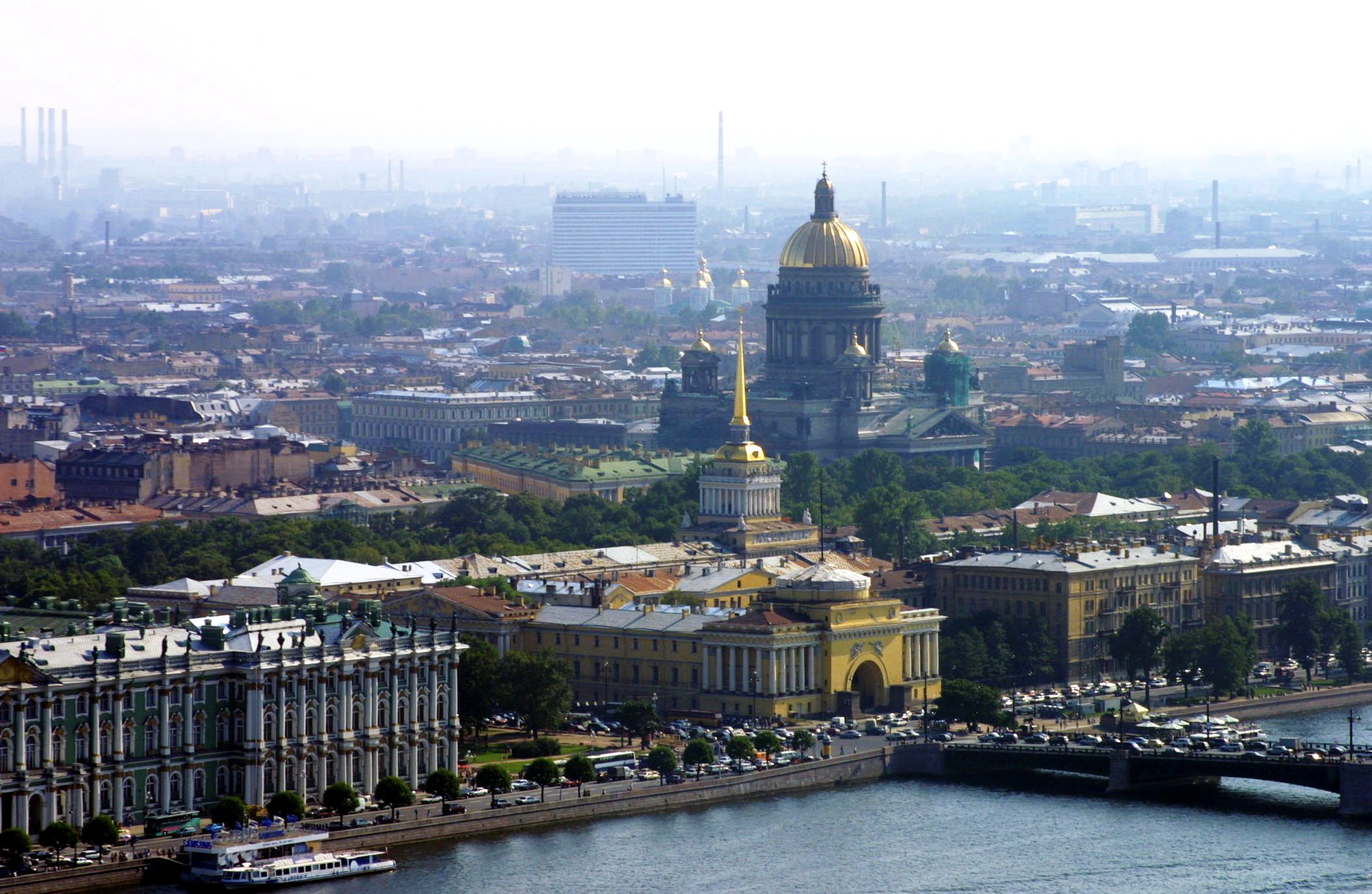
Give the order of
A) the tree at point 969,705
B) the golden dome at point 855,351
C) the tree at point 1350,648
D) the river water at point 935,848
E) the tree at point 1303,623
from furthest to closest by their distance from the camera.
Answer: the golden dome at point 855,351 < the tree at point 1303,623 < the tree at point 1350,648 < the tree at point 969,705 < the river water at point 935,848

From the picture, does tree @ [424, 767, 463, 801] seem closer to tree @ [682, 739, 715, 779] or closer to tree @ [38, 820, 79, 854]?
tree @ [682, 739, 715, 779]

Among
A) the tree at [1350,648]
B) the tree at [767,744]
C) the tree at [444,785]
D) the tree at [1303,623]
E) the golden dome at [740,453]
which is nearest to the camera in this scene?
the tree at [444,785]

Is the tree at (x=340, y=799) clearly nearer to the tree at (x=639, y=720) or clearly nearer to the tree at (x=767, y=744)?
the tree at (x=639, y=720)

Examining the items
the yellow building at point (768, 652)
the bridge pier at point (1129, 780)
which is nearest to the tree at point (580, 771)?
the yellow building at point (768, 652)

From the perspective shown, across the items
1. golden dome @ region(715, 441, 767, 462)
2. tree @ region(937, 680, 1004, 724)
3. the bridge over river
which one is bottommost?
the bridge over river

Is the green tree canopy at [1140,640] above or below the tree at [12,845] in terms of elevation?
above

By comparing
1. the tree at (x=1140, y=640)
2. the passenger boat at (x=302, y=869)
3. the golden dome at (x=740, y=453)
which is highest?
the golden dome at (x=740, y=453)

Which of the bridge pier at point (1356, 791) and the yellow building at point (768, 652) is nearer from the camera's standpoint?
the bridge pier at point (1356, 791)

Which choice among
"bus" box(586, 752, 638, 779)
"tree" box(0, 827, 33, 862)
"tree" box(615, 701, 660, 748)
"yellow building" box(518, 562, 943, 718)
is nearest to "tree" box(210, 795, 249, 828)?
"tree" box(0, 827, 33, 862)
